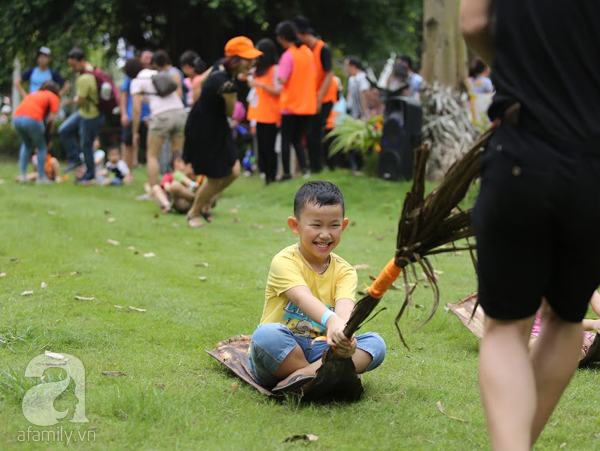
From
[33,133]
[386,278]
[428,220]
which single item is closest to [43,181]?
[33,133]

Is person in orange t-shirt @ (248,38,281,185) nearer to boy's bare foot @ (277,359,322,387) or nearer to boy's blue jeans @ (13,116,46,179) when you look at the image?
boy's blue jeans @ (13,116,46,179)

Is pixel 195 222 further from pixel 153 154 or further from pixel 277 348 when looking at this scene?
pixel 277 348

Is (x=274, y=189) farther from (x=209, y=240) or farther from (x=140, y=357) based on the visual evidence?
(x=140, y=357)

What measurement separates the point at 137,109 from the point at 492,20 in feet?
35.5

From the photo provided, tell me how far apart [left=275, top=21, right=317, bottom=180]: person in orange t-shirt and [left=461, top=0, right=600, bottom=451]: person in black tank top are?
9.65m

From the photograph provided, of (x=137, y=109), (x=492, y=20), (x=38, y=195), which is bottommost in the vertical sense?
(x=38, y=195)

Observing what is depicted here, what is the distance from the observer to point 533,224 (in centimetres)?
248

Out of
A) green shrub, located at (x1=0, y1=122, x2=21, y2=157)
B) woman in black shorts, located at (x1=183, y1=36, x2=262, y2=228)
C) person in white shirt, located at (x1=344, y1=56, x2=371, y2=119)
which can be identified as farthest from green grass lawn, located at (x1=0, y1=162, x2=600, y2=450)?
green shrub, located at (x1=0, y1=122, x2=21, y2=157)

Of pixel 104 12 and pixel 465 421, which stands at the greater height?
pixel 104 12

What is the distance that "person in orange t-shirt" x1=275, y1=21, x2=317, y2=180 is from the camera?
40.2ft

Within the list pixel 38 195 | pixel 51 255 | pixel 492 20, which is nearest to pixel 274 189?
pixel 38 195

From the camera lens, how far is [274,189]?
12.8 meters

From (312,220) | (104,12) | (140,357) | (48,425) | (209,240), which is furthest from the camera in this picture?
(104,12)

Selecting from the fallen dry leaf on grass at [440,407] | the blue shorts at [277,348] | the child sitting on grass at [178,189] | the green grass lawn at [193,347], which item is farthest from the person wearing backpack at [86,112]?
the fallen dry leaf on grass at [440,407]
